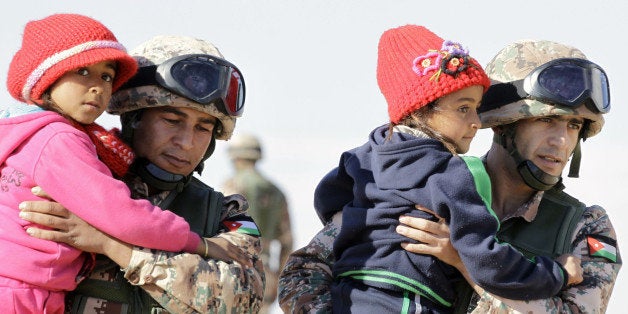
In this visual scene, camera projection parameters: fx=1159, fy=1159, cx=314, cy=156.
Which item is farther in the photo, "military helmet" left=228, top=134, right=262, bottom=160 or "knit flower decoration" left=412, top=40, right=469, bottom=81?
"military helmet" left=228, top=134, right=262, bottom=160

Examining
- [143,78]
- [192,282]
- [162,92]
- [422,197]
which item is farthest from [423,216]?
[143,78]

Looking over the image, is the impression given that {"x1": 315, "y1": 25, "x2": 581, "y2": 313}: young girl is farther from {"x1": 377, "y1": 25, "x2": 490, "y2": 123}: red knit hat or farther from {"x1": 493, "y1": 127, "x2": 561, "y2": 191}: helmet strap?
{"x1": 493, "y1": 127, "x2": 561, "y2": 191}: helmet strap

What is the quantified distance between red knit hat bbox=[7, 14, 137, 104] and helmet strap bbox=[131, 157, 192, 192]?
0.59m

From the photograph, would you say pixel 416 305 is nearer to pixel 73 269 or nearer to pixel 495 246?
pixel 495 246

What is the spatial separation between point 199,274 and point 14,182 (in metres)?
0.89

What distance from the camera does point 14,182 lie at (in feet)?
15.8

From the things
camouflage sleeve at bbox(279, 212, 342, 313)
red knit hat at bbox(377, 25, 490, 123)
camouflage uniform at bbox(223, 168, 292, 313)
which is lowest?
camouflage uniform at bbox(223, 168, 292, 313)

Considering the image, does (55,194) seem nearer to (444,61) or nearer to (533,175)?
(444,61)

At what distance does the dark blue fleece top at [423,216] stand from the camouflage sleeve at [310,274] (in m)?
0.12

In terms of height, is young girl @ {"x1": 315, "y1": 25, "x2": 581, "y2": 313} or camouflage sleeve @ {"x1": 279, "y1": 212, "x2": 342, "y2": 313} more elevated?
young girl @ {"x1": 315, "y1": 25, "x2": 581, "y2": 313}

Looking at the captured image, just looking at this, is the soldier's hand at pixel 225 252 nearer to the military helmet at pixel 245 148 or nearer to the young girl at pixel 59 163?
the young girl at pixel 59 163

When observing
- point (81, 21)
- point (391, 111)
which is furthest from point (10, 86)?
point (391, 111)

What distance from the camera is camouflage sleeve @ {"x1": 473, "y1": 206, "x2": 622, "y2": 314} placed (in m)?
5.16

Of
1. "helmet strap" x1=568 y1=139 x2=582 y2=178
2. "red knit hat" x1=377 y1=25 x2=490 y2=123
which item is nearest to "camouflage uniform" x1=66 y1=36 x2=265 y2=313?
"red knit hat" x1=377 y1=25 x2=490 y2=123
